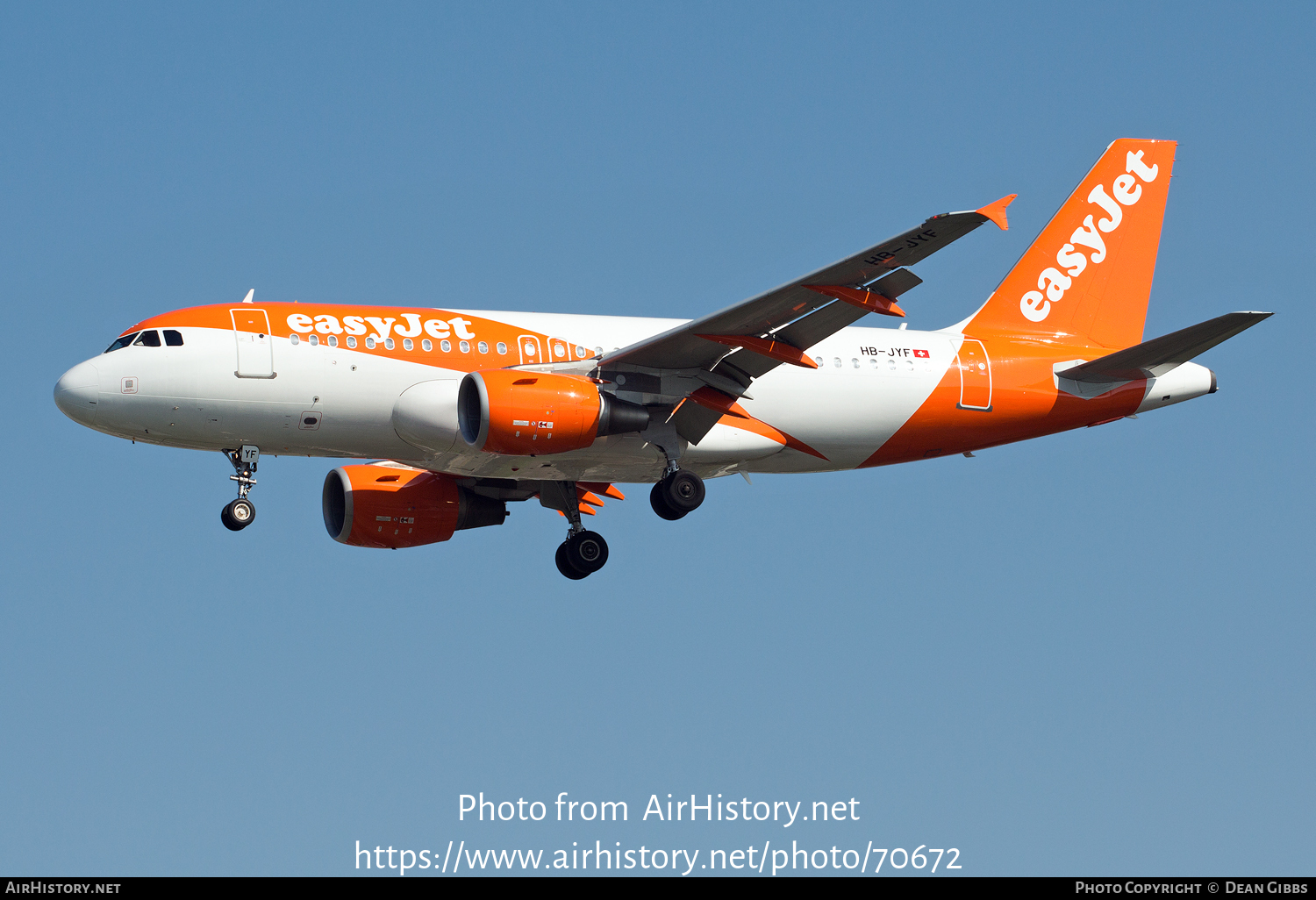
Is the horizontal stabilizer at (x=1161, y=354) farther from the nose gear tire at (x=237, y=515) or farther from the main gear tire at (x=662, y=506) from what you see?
the nose gear tire at (x=237, y=515)

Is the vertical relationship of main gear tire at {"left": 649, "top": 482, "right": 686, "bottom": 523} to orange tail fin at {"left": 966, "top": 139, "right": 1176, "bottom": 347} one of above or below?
below

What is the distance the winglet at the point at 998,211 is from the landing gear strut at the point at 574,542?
1312 centimetres

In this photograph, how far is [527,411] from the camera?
29.3 meters

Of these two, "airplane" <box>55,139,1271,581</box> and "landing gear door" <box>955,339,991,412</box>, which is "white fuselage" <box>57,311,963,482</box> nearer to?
"airplane" <box>55,139,1271,581</box>

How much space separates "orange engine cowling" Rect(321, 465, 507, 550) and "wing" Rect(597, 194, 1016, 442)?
6.30m

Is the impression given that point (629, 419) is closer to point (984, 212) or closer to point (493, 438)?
point (493, 438)

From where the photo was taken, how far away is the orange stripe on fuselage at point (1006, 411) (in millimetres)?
33406

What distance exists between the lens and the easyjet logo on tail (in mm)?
35844

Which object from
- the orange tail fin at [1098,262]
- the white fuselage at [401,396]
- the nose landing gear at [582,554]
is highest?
the orange tail fin at [1098,262]

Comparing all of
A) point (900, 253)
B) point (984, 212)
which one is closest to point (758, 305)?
point (900, 253)

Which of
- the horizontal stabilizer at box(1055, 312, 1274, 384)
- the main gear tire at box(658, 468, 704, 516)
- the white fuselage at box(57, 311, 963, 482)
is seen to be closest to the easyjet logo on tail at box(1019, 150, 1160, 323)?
the horizontal stabilizer at box(1055, 312, 1274, 384)

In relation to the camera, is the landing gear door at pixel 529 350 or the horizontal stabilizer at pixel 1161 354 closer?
the horizontal stabilizer at pixel 1161 354

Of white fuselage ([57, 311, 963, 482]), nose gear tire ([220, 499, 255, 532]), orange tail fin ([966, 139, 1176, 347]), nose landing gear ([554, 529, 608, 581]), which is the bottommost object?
nose gear tire ([220, 499, 255, 532])

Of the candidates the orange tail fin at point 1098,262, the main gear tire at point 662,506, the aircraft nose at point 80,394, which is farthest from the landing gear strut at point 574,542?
the aircraft nose at point 80,394
